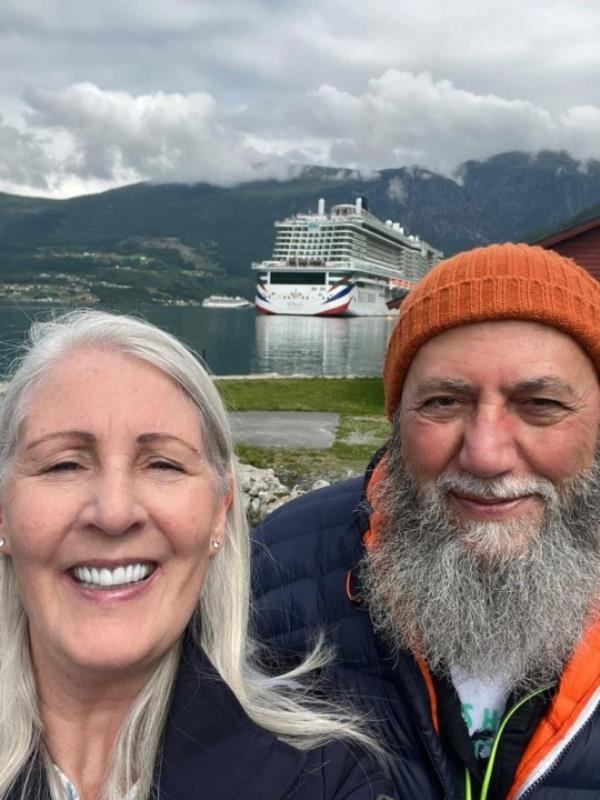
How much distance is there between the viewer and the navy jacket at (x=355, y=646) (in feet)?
4.65

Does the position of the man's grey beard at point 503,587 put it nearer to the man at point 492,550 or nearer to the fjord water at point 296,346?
the man at point 492,550

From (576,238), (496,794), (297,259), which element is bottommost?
(496,794)

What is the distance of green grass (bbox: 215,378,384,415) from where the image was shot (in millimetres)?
13148

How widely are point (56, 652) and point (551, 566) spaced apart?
114 centimetres

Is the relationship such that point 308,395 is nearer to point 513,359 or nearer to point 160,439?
point 513,359

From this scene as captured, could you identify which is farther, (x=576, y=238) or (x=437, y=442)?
(x=576, y=238)

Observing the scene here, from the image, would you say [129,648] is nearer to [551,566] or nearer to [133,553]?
[133,553]

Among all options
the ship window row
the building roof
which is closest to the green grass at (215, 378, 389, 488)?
the building roof

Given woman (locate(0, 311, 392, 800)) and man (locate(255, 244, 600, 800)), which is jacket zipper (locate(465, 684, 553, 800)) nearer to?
man (locate(255, 244, 600, 800))

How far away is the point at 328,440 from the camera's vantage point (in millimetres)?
10109

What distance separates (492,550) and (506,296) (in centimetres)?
61

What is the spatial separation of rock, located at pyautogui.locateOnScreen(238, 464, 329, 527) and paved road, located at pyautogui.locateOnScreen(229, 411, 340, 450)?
170 cm

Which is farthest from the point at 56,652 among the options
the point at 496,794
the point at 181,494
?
the point at 496,794

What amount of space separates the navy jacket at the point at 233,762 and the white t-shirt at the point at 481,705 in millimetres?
305
